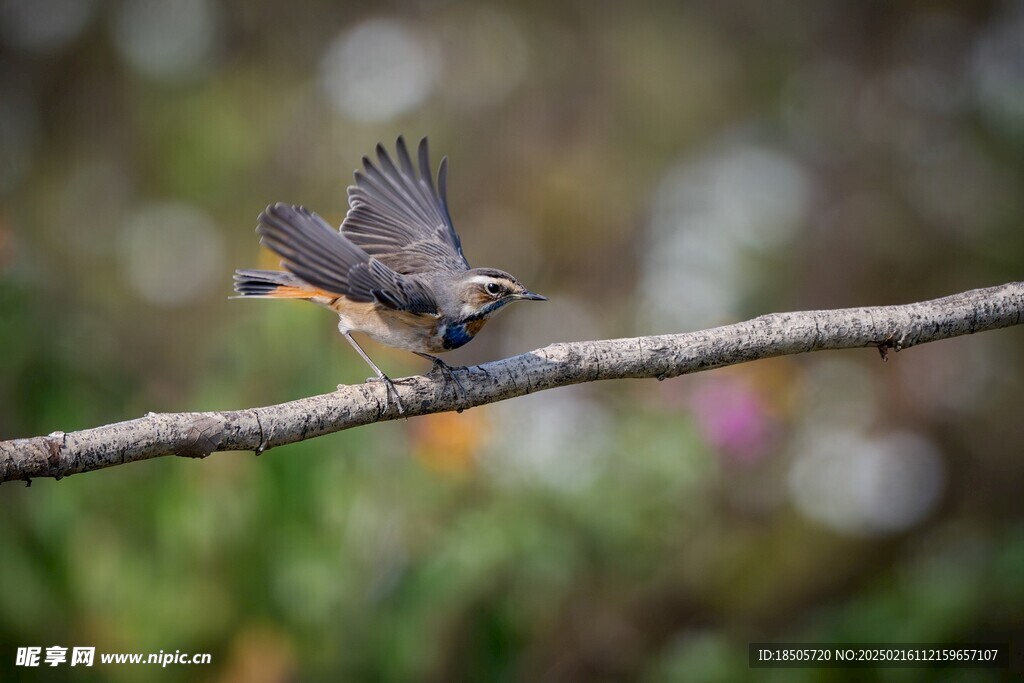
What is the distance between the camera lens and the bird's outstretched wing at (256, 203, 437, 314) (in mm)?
3443

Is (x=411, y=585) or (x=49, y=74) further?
(x=49, y=74)

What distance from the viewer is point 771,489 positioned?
6.96m

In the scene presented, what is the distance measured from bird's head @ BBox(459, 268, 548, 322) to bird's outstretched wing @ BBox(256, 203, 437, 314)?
326 mm

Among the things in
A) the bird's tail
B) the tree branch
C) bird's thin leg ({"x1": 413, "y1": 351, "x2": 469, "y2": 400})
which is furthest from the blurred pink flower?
the bird's tail

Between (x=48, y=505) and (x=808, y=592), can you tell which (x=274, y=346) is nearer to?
(x=48, y=505)

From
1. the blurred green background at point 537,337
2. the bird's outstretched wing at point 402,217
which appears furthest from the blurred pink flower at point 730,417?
the bird's outstretched wing at point 402,217

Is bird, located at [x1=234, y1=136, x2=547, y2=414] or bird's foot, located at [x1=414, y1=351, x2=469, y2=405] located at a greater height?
bird, located at [x1=234, y1=136, x2=547, y2=414]

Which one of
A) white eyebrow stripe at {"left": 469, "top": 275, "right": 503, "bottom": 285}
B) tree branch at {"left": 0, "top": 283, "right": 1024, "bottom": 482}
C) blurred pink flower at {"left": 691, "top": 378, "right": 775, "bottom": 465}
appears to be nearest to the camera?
tree branch at {"left": 0, "top": 283, "right": 1024, "bottom": 482}

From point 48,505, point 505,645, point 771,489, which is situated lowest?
point 505,645

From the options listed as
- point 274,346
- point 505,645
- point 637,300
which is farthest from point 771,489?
point 274,346

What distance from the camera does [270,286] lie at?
417cm

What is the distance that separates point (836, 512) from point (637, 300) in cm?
255

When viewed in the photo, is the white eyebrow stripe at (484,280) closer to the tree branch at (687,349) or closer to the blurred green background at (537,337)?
the tree branch at (687,349)

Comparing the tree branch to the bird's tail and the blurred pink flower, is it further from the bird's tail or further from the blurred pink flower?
the blurred pink flower
